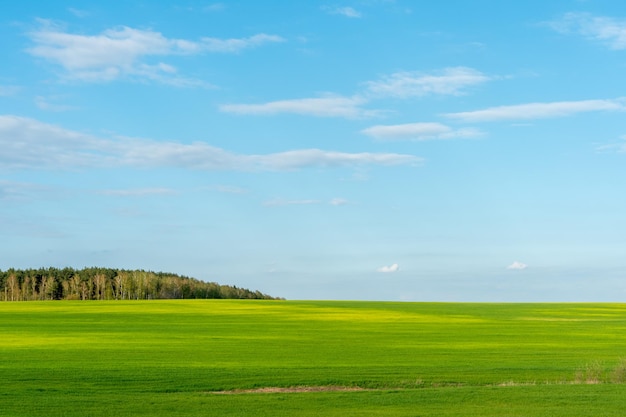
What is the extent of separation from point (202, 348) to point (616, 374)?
21.9 meters

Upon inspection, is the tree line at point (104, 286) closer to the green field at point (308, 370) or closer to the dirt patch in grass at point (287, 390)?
the green field at point (308, 370)

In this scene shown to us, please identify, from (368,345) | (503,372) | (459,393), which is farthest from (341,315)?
(459,393)

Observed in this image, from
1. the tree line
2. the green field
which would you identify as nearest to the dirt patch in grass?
the green field

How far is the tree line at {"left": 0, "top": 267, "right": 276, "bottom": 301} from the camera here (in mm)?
153500

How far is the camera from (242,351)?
135 ft

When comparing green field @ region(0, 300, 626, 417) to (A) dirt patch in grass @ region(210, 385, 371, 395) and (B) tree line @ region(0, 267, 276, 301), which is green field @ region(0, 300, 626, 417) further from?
(B) tree line @ region(0, 267, 276, 301)

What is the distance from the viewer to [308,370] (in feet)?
103

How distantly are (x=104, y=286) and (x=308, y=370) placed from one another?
131958 mm

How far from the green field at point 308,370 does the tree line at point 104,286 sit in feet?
292

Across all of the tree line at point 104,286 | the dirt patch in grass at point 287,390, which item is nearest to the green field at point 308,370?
the dirt patch in grass at point 287,390

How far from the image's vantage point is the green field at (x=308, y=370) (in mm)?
22484

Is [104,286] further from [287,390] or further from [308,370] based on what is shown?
[287,390]

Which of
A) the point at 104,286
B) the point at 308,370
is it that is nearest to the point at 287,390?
the point at 308,370

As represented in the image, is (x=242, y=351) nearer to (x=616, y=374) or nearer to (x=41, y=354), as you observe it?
(x=41, y=354)
